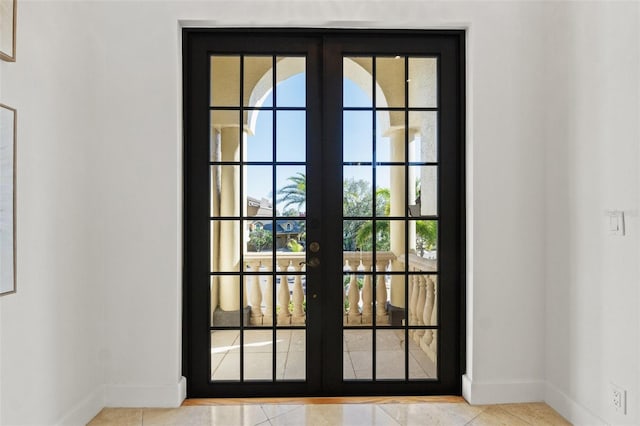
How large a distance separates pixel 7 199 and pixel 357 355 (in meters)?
2.04

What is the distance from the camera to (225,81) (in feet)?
8.53

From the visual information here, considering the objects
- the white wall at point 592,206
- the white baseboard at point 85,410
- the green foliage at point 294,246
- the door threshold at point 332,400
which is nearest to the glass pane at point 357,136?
the green foliage at point 294,246

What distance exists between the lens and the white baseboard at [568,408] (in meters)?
2.12

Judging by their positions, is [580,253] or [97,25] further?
[97,25]

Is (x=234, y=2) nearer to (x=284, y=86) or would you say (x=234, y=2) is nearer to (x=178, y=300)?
(x=284, y=86)

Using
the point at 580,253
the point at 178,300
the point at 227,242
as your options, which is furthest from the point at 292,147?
the point at 580,253

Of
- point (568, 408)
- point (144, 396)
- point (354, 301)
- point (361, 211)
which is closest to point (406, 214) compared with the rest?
point (361, 211)

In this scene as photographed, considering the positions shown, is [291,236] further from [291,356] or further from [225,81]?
[225,81]

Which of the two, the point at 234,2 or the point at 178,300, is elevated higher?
the point at 234,2

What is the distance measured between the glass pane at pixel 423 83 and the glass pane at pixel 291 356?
165cm

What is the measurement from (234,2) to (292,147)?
922mm

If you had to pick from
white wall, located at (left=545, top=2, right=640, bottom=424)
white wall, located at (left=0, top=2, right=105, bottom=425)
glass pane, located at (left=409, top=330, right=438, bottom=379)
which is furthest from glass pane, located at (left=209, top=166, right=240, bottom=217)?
white wall, located at (left=545, top=2, right=640, bottom=424)

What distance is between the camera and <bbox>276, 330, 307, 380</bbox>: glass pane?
8.56 ft

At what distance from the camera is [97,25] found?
2430 mm
